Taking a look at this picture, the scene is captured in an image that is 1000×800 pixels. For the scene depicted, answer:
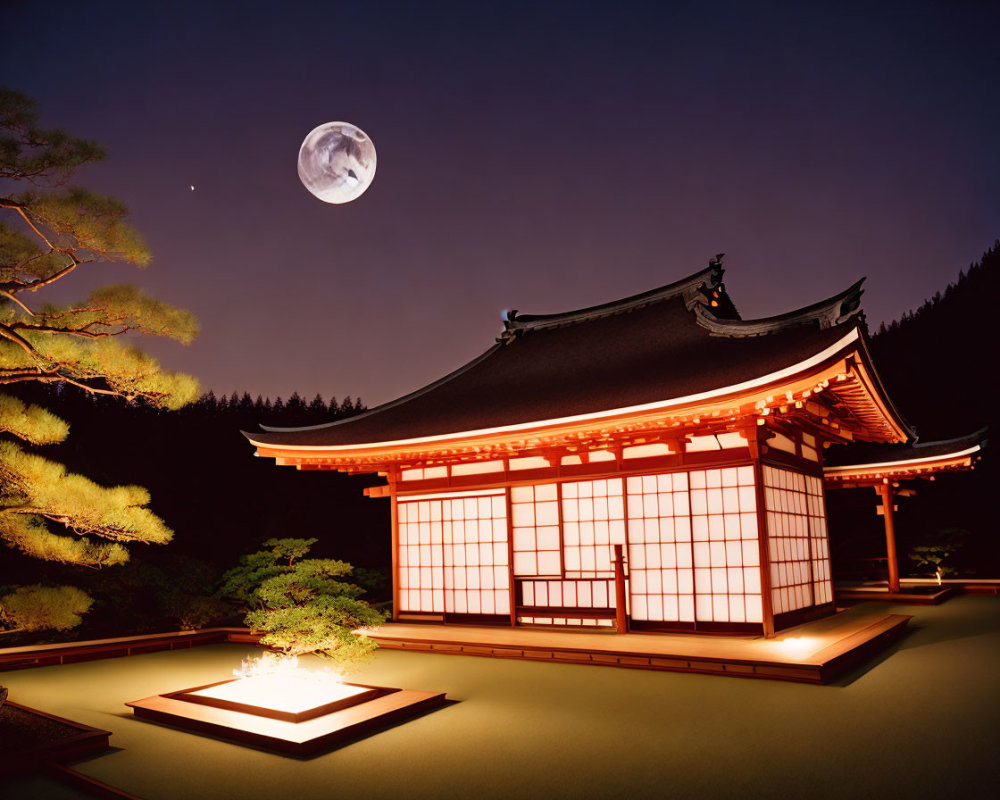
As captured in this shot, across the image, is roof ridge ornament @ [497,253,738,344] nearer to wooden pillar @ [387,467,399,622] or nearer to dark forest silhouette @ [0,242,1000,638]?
wooden pillar @ [387,467,399,622]

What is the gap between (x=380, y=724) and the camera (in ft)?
16.1

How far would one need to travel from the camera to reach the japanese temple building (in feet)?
24.8

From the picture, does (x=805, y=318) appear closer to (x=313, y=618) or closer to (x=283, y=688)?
(x=313, y=618)

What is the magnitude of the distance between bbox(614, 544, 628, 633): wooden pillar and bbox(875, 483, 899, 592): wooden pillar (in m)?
6.98

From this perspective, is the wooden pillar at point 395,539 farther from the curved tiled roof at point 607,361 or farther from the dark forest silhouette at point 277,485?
the dark forest silhouette at point 277,485

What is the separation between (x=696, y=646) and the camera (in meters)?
7.05

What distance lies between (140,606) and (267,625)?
6.79 metres

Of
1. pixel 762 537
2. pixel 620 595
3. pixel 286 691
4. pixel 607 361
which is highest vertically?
pixel 607 361

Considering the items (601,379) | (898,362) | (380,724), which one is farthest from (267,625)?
(898,362)

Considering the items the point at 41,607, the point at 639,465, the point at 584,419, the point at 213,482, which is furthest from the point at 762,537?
the point at 213,482

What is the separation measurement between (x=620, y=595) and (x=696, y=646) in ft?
4.51

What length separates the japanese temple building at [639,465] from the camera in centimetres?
756

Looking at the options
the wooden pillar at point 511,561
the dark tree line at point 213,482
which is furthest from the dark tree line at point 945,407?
the dark tree line at point 213,482

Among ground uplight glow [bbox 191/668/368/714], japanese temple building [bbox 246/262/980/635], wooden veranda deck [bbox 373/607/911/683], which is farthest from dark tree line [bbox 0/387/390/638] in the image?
ground uplight glow [bbox 191/668/368/714]
